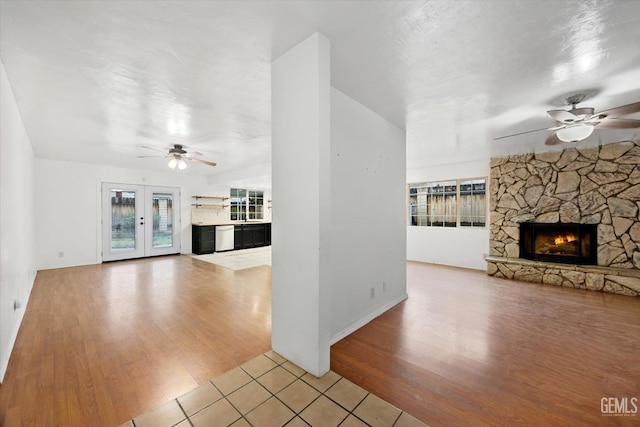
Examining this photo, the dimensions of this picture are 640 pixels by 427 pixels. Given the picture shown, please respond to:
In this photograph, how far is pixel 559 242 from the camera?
475cm

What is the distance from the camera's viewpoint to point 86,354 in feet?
7.25

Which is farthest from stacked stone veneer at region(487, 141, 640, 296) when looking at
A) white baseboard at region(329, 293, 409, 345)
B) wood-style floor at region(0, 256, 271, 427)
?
wood-style floor at region(0, 256, 271, 427)

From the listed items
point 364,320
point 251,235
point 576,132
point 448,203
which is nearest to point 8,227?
point 364,320

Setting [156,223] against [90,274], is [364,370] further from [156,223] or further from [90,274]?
[156,223]

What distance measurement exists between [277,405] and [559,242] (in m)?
5.87

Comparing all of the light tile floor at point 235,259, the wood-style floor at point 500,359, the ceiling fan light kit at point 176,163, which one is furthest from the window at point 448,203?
the ceiling fan light kit at point 176,163

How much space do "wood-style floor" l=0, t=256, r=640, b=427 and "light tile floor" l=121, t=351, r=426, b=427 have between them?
137 mm

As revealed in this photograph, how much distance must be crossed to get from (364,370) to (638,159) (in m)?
5.69

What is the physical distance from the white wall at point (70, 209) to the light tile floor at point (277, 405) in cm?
635

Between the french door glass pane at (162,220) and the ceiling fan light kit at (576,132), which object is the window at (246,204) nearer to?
the french door glass pane at (162,220)

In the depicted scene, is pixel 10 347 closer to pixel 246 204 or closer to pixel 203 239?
pixel 203 239

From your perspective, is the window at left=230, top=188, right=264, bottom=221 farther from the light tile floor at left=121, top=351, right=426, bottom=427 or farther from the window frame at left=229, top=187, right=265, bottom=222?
the light tile floor at left=121, top=351, right=426, bottom=427

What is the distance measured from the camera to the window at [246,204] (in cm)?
905

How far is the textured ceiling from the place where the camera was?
5.03ft
